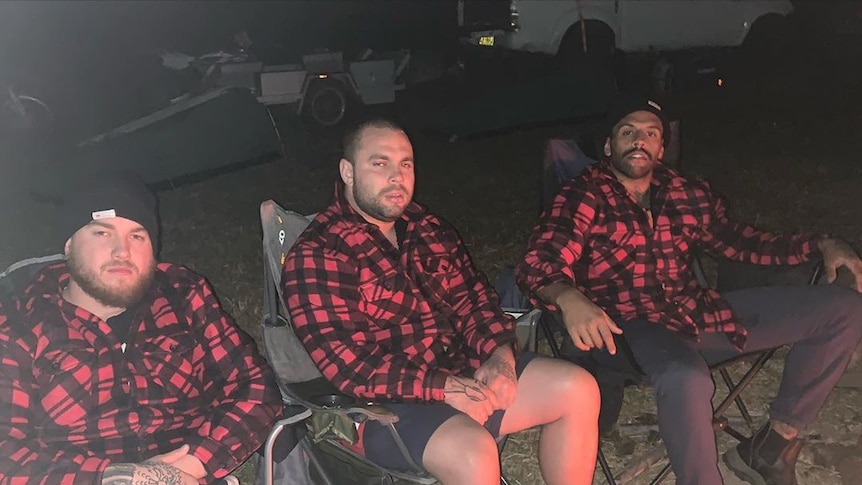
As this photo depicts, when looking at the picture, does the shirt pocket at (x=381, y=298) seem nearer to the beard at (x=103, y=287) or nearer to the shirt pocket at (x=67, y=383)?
the beard at (x=103, y=287)

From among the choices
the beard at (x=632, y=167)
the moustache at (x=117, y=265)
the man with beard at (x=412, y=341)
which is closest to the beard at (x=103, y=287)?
the moustache at (x=117, y=265)

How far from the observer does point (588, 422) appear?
6.58 ft

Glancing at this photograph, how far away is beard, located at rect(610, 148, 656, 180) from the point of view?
2443 mm

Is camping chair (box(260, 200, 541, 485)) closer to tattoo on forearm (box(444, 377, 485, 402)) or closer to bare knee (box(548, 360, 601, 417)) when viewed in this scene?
tattoo on forearm (box(444, 377, 485, 402))

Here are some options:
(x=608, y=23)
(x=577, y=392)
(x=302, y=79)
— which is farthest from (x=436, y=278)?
(x=608, y=23)

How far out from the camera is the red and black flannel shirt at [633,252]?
2346 millimetres

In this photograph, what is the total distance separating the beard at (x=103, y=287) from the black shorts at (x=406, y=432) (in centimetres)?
66

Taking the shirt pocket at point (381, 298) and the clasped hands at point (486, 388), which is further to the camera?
the shirt pocket at point (381, 298)

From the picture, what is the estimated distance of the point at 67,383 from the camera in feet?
5.63

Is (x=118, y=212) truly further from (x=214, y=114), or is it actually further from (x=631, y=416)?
(x=214, y=114)

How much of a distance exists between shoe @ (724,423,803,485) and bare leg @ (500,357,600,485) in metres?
0.70

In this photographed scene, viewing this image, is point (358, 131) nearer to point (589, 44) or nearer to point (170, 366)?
point (170, 366)

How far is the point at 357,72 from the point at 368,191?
232 inches

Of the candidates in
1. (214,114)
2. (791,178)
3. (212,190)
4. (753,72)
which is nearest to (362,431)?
(212,190)
